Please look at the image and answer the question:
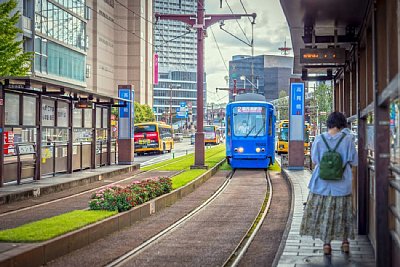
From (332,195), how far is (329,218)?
0.98 feet

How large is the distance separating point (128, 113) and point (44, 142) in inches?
472

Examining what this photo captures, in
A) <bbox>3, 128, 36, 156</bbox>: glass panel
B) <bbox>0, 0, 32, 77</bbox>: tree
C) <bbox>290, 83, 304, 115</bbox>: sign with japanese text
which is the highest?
<bbox>0, 0, 32, 77</bbox>: tree

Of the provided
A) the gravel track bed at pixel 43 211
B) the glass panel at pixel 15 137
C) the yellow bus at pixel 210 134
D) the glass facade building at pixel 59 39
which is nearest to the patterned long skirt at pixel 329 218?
the gravel track bed at pixel 43 211

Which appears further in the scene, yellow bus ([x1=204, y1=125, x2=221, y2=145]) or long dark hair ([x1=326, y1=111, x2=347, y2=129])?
yellow bus ([x1=204, y1=125, x2=221, y2=145])

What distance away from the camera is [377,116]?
6426mm

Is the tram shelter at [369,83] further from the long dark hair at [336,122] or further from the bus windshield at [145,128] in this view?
the bus windshield at [145,128]

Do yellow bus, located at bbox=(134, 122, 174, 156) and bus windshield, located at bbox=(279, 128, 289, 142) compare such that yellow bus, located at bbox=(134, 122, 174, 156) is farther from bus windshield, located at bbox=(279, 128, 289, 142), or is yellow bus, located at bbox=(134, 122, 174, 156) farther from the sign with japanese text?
the sign with japanese text

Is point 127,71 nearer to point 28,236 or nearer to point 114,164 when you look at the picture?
point 114,164

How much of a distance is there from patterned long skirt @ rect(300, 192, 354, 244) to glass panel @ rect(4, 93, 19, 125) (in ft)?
41.2

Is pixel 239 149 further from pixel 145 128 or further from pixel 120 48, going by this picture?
pixel 120 48

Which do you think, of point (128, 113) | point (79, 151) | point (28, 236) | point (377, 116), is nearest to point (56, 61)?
point (128, 113)

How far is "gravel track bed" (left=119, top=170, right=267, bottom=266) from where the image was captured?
9.02 m

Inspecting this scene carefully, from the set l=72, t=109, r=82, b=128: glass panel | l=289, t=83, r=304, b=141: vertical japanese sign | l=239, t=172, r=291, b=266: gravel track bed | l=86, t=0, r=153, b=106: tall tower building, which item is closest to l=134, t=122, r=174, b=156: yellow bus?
l=289, t=83, r=304, b=141: vertical japanese sign

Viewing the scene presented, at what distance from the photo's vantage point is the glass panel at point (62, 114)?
22.9 meters
